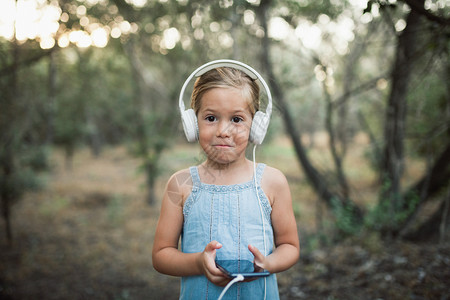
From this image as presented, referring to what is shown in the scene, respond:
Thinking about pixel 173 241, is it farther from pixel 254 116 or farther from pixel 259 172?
pixel 254 116

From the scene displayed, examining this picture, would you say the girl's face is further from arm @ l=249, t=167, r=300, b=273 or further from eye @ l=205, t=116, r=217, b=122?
arm @ l=249, t=167, r=300, b=273

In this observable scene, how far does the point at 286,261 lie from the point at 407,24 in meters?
4.07

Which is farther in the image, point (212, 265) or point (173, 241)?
point (173, 241)

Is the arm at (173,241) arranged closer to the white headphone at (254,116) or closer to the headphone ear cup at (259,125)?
the white headphone at (254,116)

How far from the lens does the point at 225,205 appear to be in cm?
136

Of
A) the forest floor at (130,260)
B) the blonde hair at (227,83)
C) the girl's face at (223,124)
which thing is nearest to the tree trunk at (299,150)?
the forest floor at (130,260)

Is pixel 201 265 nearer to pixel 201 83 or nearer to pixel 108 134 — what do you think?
pixel 201 83

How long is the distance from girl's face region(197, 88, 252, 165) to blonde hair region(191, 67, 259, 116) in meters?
0.02

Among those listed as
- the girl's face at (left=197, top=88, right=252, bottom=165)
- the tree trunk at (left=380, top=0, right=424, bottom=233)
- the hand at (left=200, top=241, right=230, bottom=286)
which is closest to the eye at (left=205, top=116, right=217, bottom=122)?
the girl's face at (left=197, top=88, right=252, bottom=165)

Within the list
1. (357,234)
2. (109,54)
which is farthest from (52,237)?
(357,234)

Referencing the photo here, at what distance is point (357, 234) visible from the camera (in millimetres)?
4711

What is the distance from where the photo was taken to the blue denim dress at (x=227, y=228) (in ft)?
4.36

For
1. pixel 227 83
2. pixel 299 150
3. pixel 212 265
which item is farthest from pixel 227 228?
pixel 299 150

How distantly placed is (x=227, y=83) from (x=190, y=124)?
10.2 inches
